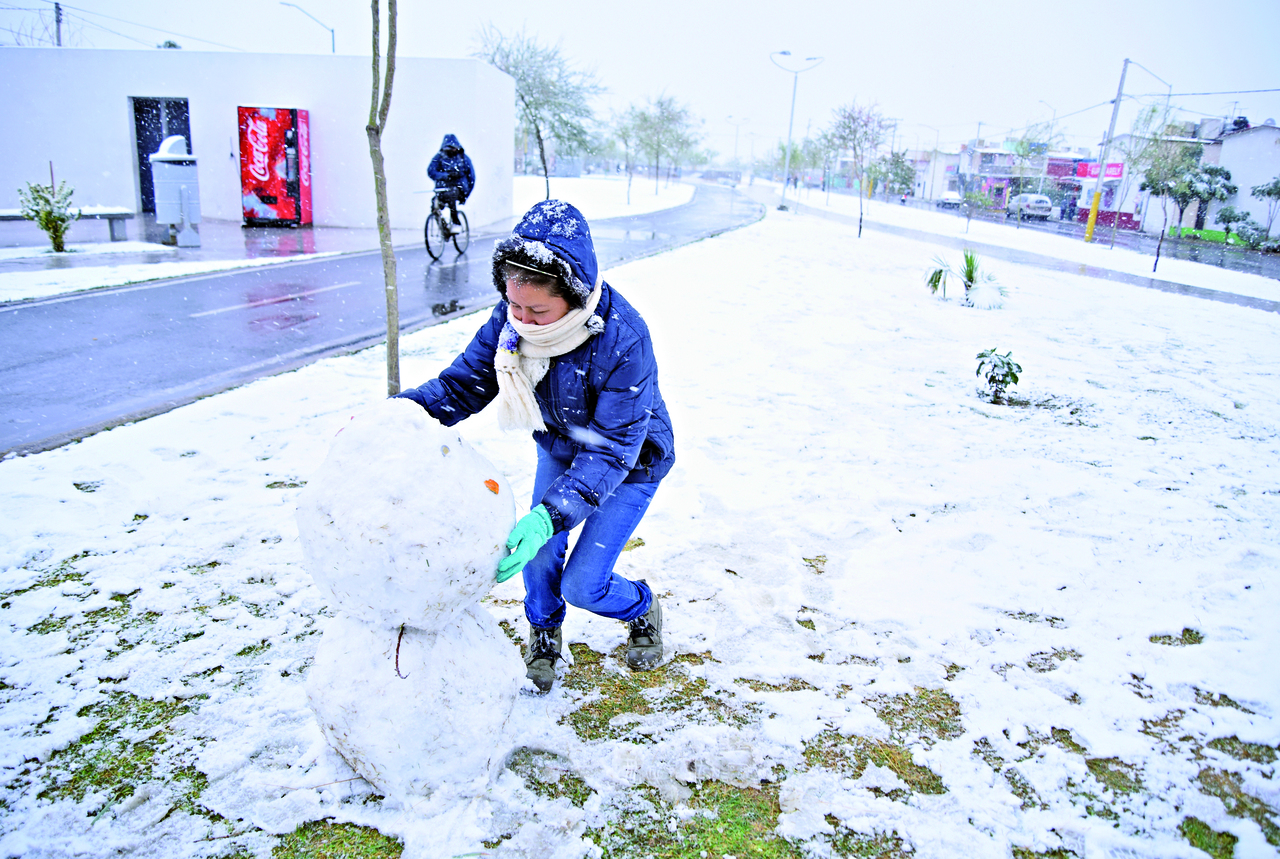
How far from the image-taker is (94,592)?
9.62ft

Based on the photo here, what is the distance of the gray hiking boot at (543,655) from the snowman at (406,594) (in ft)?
1.25

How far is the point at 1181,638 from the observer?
2924mm

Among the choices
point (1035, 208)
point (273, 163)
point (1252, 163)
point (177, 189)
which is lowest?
point (177, 189)

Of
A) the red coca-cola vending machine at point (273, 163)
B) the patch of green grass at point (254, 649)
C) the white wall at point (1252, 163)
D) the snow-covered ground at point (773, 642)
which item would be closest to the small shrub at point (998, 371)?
the snow-covered ground at point (773, 642)

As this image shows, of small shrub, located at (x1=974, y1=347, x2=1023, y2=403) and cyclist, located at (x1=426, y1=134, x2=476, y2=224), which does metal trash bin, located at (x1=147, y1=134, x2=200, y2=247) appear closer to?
cyclist, located at (x1=426, y1=134, x2=476, y2=224)

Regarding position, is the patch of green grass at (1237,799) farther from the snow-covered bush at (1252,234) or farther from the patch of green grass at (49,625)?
the snow-covered bush at (1252,234)

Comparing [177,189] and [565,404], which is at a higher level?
[177,189]

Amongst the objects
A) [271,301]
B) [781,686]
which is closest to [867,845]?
[781,686]

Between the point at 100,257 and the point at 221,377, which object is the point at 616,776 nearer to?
the point at 221,377

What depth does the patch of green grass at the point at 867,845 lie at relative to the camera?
6.42 feet

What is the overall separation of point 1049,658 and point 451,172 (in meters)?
11.8

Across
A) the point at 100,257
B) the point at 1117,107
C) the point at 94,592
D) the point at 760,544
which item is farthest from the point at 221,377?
the point at 1117,107

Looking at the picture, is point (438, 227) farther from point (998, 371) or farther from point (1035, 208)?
point (1035, 208)

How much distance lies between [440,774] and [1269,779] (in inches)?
95.9
